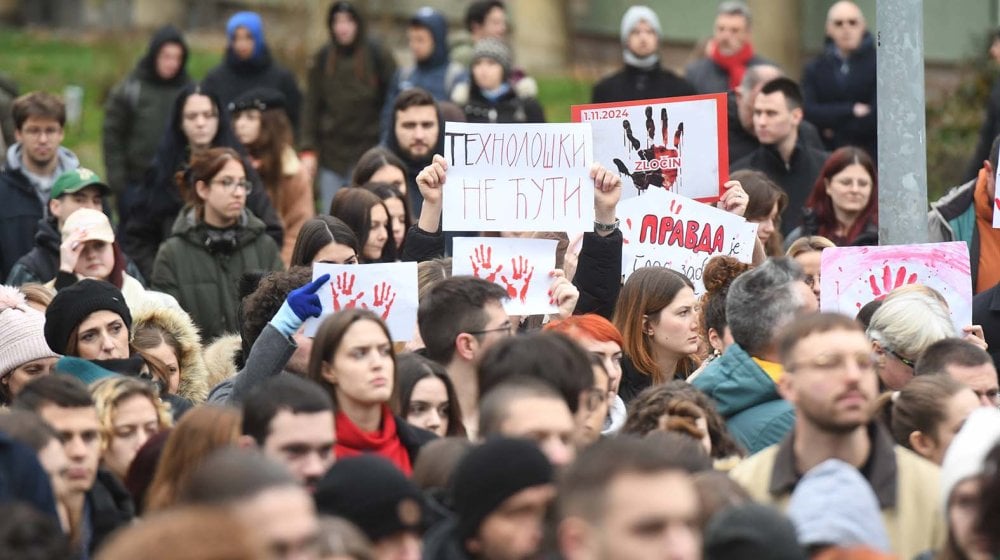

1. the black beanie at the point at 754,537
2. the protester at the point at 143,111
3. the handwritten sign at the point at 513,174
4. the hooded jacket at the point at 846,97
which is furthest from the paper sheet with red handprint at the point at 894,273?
the protester at the point at 143,111

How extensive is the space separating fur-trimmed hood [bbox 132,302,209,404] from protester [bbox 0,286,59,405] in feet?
1.53

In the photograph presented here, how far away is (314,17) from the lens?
23.2m

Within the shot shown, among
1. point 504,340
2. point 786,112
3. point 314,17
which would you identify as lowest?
point 504,340

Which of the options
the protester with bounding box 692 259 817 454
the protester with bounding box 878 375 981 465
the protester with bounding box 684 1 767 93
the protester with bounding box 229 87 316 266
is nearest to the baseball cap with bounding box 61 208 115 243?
the protester with bounding box 229 87 316 266

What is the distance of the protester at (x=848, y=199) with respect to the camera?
11.0m

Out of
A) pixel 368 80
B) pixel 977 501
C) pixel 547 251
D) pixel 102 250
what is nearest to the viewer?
pixel 977 501

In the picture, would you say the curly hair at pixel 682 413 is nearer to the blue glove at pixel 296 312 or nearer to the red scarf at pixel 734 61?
the blue glove at pixel 296 312

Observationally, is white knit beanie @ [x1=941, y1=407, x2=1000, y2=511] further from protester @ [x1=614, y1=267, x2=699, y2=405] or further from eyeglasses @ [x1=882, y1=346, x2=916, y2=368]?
protester @ [x1=614, y1=267, x2=699, y2=405]

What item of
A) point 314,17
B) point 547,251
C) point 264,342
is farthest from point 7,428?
point 314,17

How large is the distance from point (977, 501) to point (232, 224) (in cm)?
615

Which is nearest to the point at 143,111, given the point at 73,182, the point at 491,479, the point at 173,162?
the point at 173,162

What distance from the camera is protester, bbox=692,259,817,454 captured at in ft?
23.9

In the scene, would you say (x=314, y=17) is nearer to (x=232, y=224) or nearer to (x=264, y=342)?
(x=232, y=224)

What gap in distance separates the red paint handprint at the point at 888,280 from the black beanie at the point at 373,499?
12.4 ft
